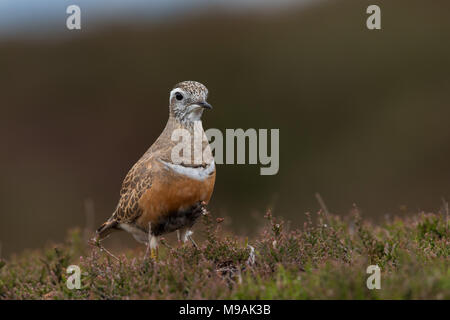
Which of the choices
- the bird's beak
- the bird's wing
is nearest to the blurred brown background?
the bird's wing

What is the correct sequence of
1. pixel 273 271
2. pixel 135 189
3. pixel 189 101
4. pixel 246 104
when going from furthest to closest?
pixel 246 104
pixel 189 101
pixel 135 189
pixel 273 271

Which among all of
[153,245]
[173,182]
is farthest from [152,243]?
[173,182]

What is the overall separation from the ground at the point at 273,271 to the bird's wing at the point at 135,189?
0.68m

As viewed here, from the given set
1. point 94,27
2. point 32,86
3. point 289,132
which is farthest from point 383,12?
point 32,86

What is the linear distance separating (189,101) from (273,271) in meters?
2.28

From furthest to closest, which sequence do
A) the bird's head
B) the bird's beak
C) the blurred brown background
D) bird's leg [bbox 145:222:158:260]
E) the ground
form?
the blurred brown background, the bird's head, the bird's beak, bird's leg [bbox 145:222:158:260], the ground

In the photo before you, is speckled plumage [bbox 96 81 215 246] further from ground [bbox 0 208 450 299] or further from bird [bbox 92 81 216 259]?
ground [bbox 0 208 450 299]

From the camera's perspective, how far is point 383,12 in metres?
22.5

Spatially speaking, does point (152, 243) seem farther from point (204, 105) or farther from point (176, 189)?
point (204, 105)

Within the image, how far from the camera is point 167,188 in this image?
20.6 ft

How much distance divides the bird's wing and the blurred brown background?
11.0m

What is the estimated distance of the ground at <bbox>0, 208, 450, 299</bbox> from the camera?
481cm

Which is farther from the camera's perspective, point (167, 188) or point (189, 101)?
point (189, 101)
